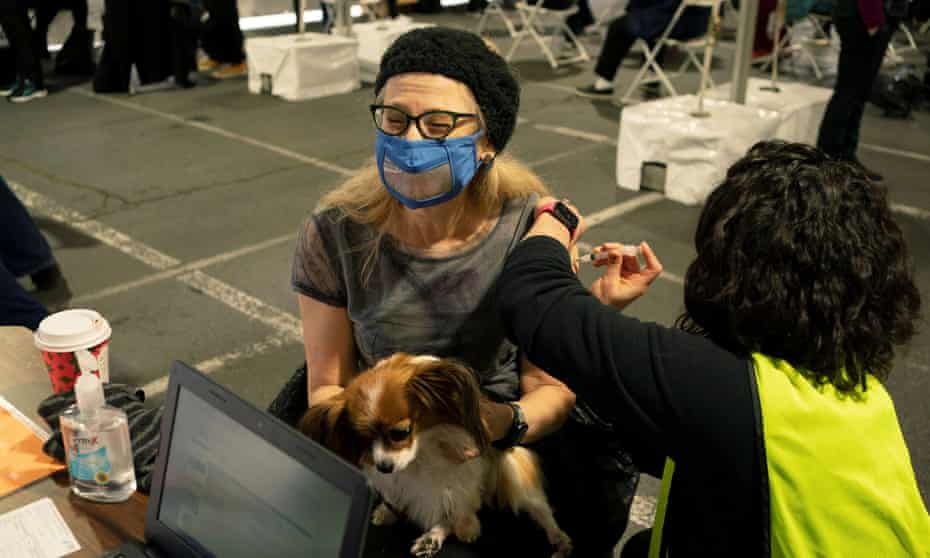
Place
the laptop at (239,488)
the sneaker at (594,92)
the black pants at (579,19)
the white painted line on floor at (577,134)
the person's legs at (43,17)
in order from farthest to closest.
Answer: the black pants at (579,19), the person's legs at (43,17), the sneaker at (594,92), the white painted line on floor at (577,134), the laptop at (239,488)

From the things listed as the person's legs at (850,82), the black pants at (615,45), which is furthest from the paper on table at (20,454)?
the black pants at (615,45)

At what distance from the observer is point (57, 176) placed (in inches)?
244

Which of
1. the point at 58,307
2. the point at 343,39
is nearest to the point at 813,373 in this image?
the point at 58,307

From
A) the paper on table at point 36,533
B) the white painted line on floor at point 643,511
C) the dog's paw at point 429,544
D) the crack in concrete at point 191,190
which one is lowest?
the white painted line on floor at point 643,511

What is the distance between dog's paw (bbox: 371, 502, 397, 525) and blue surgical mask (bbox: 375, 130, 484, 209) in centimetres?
65

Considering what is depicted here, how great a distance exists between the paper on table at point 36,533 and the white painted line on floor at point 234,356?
208 cm

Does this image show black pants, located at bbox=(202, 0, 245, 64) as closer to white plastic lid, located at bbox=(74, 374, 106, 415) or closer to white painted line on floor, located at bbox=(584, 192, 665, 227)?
white painted line on floor, located at bbox=(584, 192, 665, 227)

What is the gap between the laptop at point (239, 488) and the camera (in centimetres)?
117

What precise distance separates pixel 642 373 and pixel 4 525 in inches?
42.4

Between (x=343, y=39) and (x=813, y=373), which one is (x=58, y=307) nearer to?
(x=813, y=373)

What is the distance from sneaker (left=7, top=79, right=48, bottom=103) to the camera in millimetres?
8211

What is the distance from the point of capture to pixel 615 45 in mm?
8172

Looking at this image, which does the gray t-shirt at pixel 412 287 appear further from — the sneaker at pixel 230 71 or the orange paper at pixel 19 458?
the sneaker at pixel 230 71

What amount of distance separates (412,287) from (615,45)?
21.6ft
